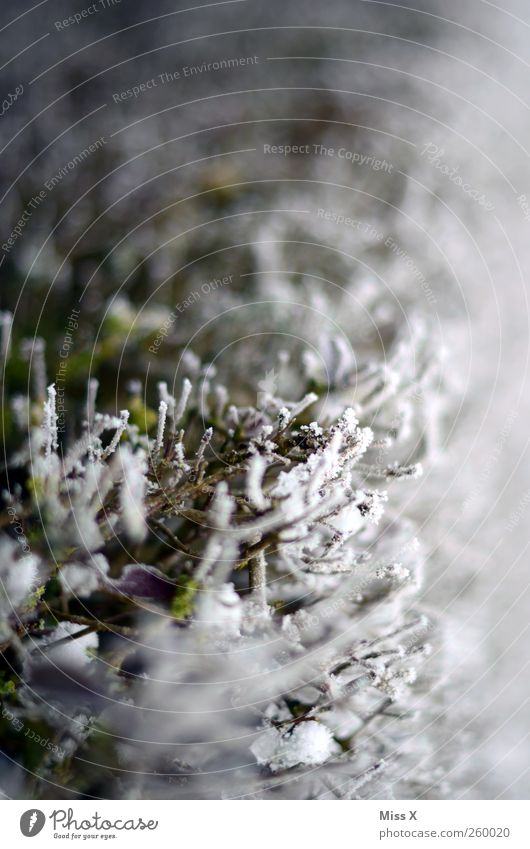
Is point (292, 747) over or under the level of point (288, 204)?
under

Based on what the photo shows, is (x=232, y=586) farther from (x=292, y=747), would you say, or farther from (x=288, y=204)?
(x=288, y=204)

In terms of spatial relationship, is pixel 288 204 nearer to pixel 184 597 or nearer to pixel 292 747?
pixel 184 597

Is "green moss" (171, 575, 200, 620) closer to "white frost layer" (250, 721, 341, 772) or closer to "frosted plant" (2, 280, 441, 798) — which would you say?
"frosted plant" (2, 280, 441, 798)

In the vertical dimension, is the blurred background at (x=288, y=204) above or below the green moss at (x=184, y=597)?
above

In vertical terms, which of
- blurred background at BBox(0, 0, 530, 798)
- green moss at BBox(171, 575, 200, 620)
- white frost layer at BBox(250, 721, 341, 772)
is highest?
blurred background at BBox(0, 0, 530, 798)

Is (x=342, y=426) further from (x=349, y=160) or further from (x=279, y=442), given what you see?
(x=349, y=160)

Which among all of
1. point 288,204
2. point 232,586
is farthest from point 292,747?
point 288,204

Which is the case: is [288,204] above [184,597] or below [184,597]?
above

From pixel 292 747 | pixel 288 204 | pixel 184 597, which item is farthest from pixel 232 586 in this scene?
pixel 288 204

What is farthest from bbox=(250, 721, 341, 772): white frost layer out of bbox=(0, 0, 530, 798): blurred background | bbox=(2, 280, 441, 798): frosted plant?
bbox=(0, 0, 530, 798): blurred background

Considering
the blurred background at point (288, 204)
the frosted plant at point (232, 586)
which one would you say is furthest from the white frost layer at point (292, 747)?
the blurred background at point (288, 204)

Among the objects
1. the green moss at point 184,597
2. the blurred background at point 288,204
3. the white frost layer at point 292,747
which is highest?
the blurred background at point 288,204

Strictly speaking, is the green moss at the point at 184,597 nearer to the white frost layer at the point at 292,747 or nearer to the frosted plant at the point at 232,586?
the frosted plant at the point at 232,586
